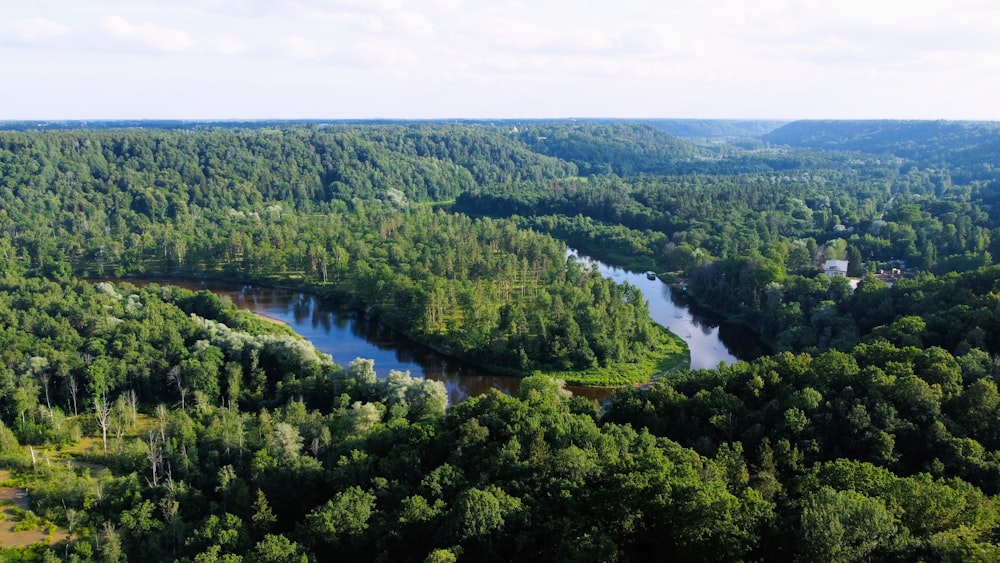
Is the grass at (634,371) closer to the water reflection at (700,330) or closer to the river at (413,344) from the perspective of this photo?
the river at (413,344)

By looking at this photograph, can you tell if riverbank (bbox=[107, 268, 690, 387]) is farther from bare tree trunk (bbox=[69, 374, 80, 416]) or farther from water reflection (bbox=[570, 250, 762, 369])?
bare tree trunk (bbox=[69, 374, 80, 416])

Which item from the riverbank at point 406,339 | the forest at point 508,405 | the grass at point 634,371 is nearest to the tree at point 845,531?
the forest at point 508,405

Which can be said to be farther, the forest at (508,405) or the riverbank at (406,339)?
the riverbank at (406,339)

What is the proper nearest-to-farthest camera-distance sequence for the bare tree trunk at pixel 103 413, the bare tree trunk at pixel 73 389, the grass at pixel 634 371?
the bare tree trunk at pixel 103 413, the bare tree trunk at pixel 73 389, the grass at pixel 634 371

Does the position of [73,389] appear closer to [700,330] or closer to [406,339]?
[406,339]

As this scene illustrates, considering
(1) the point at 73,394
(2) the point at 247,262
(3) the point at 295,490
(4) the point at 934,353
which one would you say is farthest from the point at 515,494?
(2) the point at 247,262
